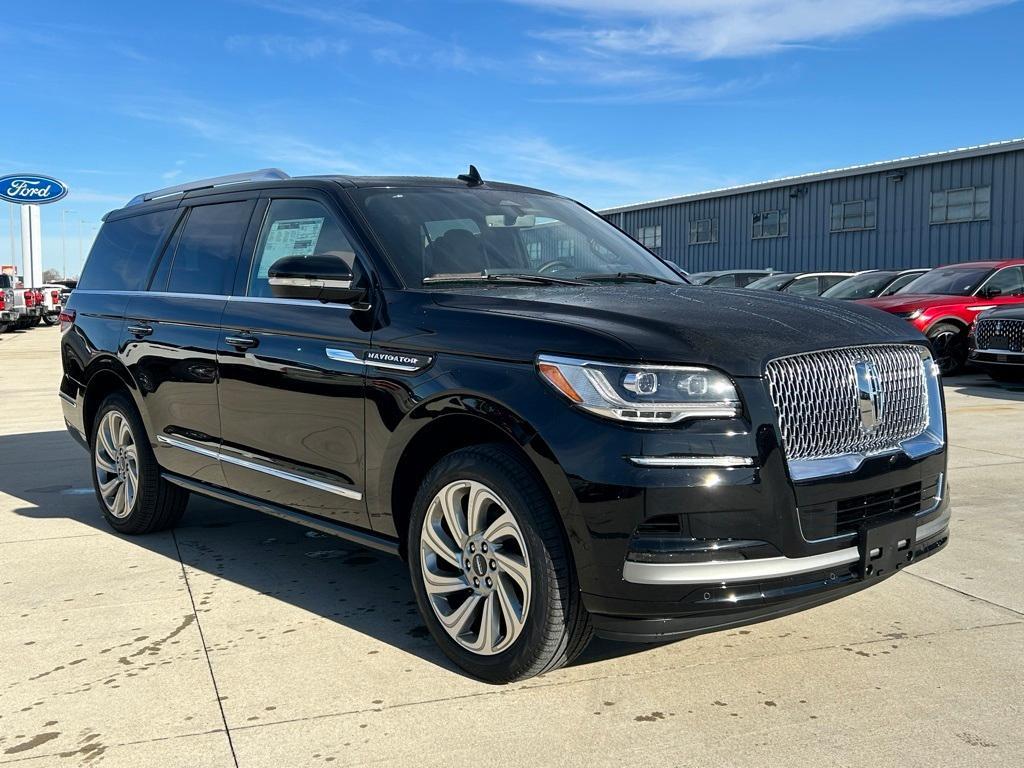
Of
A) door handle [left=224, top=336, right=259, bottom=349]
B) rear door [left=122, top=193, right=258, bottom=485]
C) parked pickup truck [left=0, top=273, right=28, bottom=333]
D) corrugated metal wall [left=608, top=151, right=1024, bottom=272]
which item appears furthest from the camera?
parked pickup truck [left=0, top=273, right=28, bottom=333]

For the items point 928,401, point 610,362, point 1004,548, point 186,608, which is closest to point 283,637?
point 186,608

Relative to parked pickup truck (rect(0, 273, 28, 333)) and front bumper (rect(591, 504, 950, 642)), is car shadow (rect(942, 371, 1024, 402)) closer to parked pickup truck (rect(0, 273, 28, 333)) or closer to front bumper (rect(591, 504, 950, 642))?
front bumper (rect(591, 504, 950, 642))

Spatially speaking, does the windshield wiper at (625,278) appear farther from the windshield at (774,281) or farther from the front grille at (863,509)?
the windshield at (774,281)

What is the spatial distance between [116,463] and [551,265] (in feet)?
9.64

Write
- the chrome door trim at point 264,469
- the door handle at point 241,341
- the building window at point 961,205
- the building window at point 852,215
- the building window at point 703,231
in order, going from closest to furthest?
the chrome door trim at point 264,469, the door handle at point 241,341, the building window at point 961,205, the building window at point 852,215, the building window at point 703,231

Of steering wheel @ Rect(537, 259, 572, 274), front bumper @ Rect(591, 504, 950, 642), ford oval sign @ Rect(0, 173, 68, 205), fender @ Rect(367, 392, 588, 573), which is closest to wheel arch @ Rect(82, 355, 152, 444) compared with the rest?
fender @ Rect(367, 392, 588, 573)

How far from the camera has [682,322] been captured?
3367mm

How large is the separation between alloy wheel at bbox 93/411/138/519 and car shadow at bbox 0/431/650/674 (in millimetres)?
197

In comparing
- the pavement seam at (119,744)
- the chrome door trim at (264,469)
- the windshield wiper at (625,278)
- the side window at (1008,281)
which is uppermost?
the side window at (1008,281)

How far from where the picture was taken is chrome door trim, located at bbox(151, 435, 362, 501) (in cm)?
415

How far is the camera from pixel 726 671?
3.69 meters

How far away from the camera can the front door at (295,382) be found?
409cm

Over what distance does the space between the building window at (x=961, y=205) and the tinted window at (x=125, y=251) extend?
24.3 meters

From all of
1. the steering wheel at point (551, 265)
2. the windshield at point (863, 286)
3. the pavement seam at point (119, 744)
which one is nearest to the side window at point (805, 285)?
the windshield at point (863, 286)
